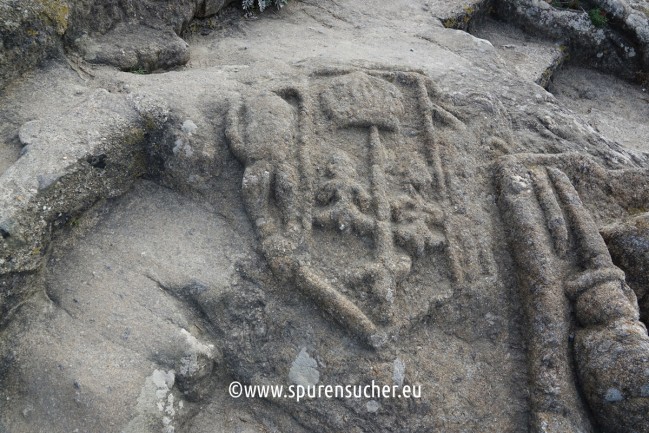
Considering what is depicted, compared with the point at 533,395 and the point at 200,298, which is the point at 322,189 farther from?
the point at 533,395

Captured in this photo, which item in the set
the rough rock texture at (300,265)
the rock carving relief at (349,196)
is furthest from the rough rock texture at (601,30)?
the rock carving relief at (349,196)

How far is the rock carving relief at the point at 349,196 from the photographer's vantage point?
297 cm

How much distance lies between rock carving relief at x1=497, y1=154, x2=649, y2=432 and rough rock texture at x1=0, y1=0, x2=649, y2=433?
11mm

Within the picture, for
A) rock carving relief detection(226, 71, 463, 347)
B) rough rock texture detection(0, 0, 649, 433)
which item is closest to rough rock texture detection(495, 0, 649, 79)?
rough rock texture detection(0, 0, 649, 433)

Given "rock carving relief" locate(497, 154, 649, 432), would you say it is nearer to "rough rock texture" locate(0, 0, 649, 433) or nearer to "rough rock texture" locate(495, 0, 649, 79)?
"rough rock texture" locate(0, 0, 649, 433)

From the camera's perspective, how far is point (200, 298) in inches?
119

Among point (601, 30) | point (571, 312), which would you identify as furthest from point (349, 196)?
point (601, 30)

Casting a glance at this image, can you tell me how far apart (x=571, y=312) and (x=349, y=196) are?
1392 mm

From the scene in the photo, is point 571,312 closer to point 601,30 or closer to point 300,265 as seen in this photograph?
point 300,265

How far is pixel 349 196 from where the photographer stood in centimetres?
321

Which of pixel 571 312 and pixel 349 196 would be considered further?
pixel 349 196

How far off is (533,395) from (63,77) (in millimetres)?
3520

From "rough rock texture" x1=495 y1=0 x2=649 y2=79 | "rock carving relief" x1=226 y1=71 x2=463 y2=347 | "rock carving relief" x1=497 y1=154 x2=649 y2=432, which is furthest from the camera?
"rough rock texture" x1=495 y1=0 x2=649 y2=79

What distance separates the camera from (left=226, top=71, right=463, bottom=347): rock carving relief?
297cm
